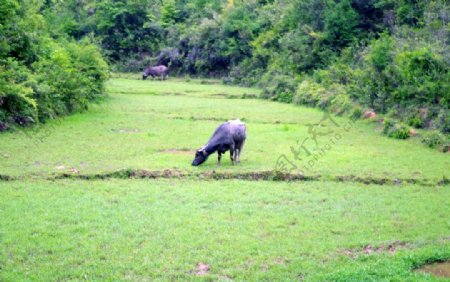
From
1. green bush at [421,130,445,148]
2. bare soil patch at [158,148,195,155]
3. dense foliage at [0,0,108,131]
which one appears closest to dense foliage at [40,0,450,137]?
green bush at [421,130,445,148]

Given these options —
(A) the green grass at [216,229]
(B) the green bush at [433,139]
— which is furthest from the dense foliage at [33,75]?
(B) the green bush at [433,139]

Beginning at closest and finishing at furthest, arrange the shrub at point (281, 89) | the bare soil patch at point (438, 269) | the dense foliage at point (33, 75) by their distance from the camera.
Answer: the bare soil patch at point (438, 269) < the dense foliage at point (33, 75) < the shrub at point (281, 89)

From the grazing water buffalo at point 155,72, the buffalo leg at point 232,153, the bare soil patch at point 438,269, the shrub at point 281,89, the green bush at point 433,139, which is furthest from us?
the grazing water buffalo at point 155,72

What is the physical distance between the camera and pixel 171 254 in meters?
8.55

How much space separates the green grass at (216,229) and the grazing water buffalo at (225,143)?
1610 millimetres

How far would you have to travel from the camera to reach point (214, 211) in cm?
1077

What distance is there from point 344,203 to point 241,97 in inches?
875

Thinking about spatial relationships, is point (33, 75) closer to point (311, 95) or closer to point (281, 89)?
point (311, 95)

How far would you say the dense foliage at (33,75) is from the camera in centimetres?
1894

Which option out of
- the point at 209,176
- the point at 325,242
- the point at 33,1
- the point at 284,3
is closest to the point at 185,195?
the point at 209,176

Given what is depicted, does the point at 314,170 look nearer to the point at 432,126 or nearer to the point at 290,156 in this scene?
the point at 290,156

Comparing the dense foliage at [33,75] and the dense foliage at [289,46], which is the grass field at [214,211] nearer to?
the dense foliage at [33,75]

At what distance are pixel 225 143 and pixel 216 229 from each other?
17.3ft

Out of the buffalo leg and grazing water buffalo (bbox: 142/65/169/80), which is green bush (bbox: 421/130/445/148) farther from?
grazing water buffalo (bbox: 142/65/169/80)
